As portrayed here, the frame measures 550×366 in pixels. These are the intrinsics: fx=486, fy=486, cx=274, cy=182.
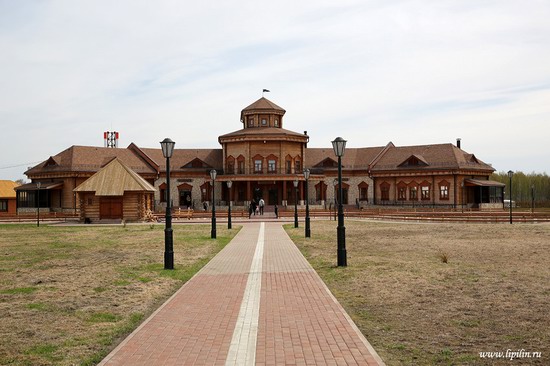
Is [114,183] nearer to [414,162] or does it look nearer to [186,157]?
[186,157]

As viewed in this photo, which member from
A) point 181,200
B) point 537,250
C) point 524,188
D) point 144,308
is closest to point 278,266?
point 144,308

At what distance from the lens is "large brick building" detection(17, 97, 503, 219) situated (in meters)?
54.8

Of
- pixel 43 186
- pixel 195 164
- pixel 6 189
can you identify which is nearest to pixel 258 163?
pixel 195 164

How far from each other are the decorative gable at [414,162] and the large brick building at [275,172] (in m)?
0.12

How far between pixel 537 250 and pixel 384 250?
5.42 meters

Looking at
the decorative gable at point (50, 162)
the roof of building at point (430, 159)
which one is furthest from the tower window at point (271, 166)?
the decorative gable at point (50, 162)

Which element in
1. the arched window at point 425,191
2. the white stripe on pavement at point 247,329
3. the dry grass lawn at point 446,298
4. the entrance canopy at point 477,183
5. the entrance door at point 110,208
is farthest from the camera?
the arched window at point 425,191

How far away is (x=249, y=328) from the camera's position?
7.58 meters

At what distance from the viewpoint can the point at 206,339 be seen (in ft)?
22.9

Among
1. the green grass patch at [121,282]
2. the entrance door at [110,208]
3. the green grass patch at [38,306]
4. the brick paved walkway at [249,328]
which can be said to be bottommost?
the green grass patch at [38,306]

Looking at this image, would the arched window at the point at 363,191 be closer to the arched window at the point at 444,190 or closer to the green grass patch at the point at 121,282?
the arched window at the point at 444,190

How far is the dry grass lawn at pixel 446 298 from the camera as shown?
6.79 meters

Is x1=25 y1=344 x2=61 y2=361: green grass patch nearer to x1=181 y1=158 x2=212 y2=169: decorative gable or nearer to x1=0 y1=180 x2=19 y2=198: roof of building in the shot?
x1=181 y1=158 x2=212 y2=169: decorative gable

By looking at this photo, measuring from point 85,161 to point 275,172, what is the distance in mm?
21872
